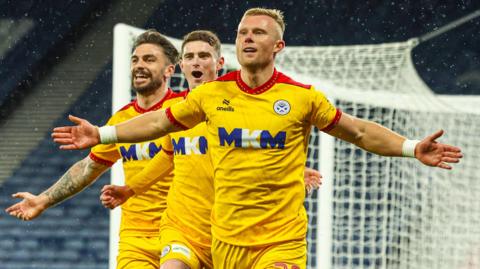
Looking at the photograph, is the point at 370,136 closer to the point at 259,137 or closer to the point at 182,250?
the point at 259,137

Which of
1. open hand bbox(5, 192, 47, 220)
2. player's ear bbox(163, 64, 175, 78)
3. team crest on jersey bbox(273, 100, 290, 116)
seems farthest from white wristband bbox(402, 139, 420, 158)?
open hand bbox(5, 192, 47, 220)

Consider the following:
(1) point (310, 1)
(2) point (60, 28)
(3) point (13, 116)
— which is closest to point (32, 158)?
(3) point (13, 116)

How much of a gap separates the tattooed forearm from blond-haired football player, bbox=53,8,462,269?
883 mm

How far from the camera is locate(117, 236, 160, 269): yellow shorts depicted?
12.6ft

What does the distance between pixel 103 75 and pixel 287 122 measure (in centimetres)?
871

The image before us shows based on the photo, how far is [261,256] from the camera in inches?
127

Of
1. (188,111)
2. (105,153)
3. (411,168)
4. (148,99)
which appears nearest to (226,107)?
(188,111)

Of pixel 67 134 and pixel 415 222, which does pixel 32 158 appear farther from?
pixel 67 134

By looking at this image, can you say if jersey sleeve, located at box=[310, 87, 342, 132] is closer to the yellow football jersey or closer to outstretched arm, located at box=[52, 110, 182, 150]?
outstretched arm, located at box=[52, 110, 182, 150]

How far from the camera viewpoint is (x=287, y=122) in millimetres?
3158

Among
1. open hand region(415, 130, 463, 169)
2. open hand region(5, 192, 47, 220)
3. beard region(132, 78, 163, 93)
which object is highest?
beard region(132, 78, 163, 93)

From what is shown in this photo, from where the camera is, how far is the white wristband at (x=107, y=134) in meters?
3.21

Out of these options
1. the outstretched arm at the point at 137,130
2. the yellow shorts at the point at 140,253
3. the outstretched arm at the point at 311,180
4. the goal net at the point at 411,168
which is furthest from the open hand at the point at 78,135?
the goal net at the point at 411,168

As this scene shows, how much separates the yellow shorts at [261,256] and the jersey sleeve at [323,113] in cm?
46
